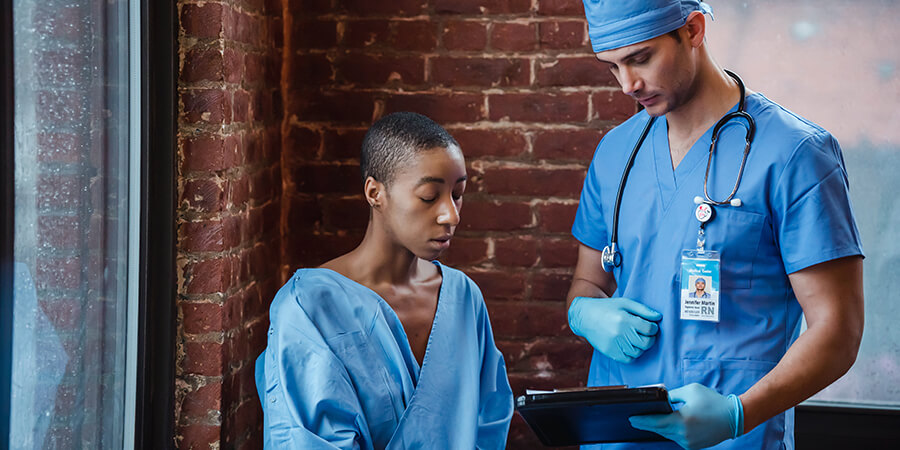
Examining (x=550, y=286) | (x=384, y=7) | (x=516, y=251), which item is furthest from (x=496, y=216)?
(x=384, y=7)

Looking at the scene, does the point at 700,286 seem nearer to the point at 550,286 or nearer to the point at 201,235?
the point at 550,286

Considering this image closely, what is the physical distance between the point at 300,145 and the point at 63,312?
0.83 m

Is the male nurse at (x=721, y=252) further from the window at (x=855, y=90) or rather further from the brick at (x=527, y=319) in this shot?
the window at (x=855, y=90)

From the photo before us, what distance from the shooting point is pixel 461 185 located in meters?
1.37

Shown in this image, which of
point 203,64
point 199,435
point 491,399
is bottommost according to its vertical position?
point 199,435

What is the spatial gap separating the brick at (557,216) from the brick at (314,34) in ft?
2.17

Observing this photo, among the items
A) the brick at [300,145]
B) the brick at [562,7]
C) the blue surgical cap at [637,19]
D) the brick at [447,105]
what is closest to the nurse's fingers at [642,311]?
the blue surgical cap at [637,19]

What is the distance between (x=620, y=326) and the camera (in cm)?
140

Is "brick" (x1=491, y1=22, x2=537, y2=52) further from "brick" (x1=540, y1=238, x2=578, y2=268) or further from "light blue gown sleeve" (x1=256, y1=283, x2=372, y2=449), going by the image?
"light blue gown sleeve" (x1=256, y1=283, x2=372, y2=449)

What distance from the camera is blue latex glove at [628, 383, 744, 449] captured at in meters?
1.26

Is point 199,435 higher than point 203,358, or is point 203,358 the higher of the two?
point 203,358

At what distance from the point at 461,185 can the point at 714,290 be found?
46 cm

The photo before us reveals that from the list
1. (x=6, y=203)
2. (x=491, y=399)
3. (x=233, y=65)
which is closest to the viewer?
(x=6, y=203)

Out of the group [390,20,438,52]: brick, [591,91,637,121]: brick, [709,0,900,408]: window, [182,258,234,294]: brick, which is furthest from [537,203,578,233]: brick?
[182,258,234,294]: brick
